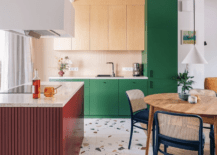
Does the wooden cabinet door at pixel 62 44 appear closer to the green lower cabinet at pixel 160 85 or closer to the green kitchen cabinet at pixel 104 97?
the green kitchen cabinet at pixel 104 97

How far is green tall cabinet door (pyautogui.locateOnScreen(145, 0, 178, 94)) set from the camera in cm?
382

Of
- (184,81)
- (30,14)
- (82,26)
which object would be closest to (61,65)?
(82,26)

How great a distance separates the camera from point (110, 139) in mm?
2801

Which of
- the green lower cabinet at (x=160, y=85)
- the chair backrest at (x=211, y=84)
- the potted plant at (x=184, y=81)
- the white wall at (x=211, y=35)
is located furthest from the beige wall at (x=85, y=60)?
the white wall at (x=211, y=35)

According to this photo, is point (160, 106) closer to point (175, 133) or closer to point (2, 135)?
point (175, 133)

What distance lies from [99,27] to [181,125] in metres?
3.11

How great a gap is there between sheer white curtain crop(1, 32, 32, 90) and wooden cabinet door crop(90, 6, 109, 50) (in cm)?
143

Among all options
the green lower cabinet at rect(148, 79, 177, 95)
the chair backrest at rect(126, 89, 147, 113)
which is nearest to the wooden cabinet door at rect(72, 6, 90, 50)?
the green lower cabinet at rect(148, 79, 177, 95)

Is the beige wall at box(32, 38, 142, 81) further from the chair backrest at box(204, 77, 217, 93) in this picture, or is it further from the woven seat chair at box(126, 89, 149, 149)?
the woven seat chair at box(126, 89, 149, 149)

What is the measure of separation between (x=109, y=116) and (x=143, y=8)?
104 inches

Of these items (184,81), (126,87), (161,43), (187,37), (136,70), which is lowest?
(126,87)

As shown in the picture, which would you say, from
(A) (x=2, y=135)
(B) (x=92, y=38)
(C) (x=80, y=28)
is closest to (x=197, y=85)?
(B) (x=92, y=38)

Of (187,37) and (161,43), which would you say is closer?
(161,43)

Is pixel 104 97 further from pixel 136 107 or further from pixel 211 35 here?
pixel 211 35
